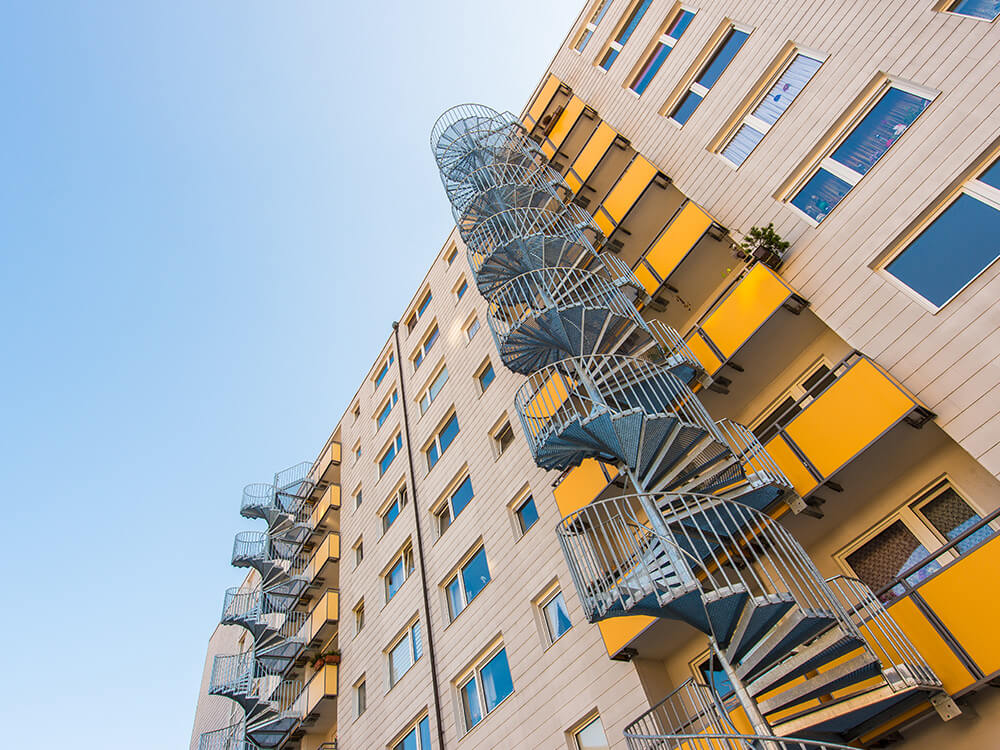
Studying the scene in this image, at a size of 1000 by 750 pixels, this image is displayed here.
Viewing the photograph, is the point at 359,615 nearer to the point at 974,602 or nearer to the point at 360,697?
the point at 360,697

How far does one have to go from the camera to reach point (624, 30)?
16.6 m

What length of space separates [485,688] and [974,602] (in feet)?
27.0

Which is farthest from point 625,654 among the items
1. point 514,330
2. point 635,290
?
point 635,290

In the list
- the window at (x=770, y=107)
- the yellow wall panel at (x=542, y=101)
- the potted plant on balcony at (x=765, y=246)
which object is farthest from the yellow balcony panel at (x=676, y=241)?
the yellow wall panel at (x=542, y=101)

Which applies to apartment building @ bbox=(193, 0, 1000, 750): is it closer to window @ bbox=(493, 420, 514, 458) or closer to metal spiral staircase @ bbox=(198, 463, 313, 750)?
window @ bbox=(493, 420, 514, 458)

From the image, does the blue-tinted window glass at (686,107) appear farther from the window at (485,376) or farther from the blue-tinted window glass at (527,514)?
the blue-tinted window glass at (527,514)

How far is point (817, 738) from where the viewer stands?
6973 mm

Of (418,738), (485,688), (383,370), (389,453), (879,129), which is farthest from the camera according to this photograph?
(383,370)

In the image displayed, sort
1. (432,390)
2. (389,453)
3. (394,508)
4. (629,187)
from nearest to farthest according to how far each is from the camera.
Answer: (629,187)
(394,508)
(432,390)
(389,453)

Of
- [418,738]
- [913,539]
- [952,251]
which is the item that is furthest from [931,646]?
[418,738]

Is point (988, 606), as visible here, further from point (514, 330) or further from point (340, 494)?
point (340, 494)

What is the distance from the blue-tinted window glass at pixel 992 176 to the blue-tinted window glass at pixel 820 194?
5.94 feet

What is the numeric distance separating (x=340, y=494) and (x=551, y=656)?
45.0 feet

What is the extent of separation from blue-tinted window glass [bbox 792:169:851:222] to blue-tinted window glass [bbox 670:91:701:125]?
12.8 ft
